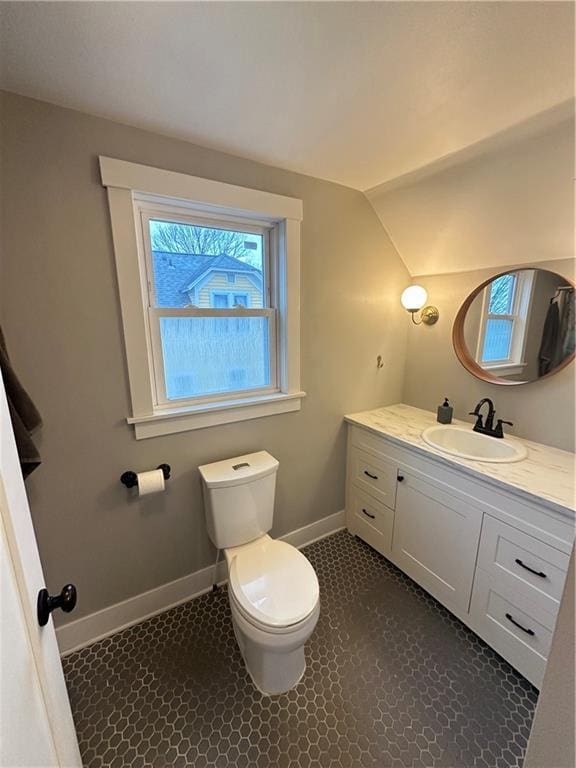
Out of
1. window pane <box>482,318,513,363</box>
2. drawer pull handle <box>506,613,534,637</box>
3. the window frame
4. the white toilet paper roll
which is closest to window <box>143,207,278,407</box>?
the window frame

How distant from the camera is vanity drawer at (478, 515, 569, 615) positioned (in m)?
1.24

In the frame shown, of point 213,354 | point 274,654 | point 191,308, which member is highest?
point 191,308

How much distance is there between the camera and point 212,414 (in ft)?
5.45

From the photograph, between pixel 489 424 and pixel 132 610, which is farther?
pixel 489 424

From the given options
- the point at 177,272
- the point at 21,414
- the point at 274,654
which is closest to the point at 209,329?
the point at 177,272

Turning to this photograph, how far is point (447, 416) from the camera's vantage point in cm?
206

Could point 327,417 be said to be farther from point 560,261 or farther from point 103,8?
point 103,8

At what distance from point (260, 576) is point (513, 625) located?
1118 mm

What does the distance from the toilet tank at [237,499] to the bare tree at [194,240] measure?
109cm

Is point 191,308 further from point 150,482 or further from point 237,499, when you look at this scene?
point 237,499

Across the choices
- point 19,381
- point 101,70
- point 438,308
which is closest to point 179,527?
point 19,381

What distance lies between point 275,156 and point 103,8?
0.84m

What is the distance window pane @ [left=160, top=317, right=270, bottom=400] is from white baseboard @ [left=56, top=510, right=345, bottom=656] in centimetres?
103

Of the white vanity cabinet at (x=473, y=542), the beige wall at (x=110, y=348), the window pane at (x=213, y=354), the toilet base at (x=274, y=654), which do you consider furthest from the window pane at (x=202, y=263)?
the toilet base at (x=274, y=654)
